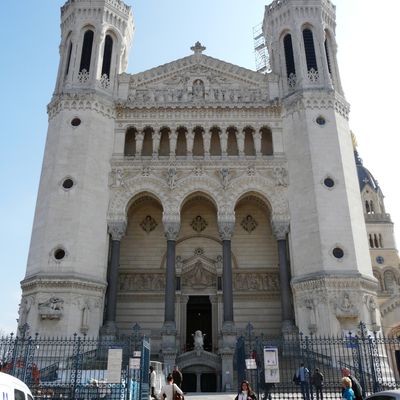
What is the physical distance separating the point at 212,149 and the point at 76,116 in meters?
8.20

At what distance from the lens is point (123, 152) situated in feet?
85.1

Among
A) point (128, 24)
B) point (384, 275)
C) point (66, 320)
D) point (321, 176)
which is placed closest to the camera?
point (66, 320)

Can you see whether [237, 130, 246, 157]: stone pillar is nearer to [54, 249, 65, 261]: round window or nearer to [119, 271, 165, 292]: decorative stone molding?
[119, 271, 165, 292]: decorative stone molding

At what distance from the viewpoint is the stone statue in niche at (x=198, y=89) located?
27516 millimetres

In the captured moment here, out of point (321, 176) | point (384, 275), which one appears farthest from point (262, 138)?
point (384, 275)

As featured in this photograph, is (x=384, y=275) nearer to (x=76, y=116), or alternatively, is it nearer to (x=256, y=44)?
(x=256, y=44)

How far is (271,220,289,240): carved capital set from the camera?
2383 centimetres

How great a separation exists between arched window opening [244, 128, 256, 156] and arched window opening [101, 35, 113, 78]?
9.41 meters

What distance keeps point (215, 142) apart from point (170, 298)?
9926 mm

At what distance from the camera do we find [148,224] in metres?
26.9

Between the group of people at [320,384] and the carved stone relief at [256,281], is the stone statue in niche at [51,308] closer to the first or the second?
the carved stone relief at [256,281]

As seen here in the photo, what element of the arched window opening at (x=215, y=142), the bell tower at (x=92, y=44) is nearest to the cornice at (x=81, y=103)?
the bell tower at (x=92, y=44)

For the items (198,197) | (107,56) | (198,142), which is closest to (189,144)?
(198,142)

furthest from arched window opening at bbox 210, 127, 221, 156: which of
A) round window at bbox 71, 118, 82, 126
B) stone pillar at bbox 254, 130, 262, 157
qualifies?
round window at bbox 71, 118, 82, 126
